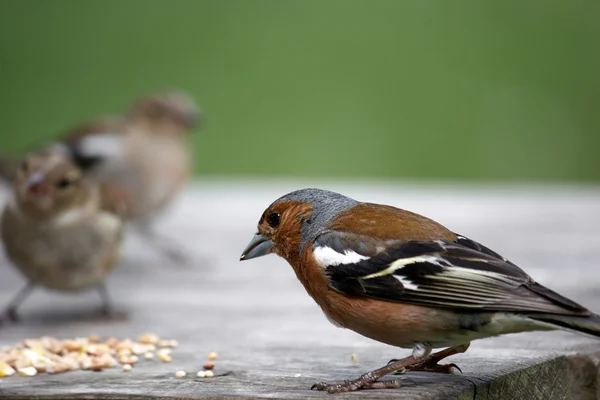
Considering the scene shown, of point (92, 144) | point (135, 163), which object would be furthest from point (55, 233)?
point (135, 163)

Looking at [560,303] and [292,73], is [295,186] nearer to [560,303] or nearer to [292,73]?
[292,73]

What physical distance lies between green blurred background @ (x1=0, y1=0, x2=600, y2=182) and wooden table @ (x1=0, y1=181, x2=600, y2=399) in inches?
81.5

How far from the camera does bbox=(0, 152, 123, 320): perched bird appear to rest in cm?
475

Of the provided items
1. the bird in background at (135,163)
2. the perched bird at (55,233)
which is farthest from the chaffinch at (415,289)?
the bird in background at (135,163)

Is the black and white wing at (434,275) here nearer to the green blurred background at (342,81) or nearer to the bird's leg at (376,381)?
the bird's leg at (376,381)

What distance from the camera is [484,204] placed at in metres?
Result: 7.59

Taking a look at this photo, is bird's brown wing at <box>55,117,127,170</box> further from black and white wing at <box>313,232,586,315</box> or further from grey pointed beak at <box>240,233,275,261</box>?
black and white wing at <box>313,232,586,315</box>

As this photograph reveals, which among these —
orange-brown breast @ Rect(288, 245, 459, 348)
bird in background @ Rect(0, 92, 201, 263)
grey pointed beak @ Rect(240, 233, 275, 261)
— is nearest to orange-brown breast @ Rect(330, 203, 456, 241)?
orange-brown breast @ Rect(288, 245, 459, 348)

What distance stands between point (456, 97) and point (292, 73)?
5.41ft

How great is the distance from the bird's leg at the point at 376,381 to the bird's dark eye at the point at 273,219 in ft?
1.80

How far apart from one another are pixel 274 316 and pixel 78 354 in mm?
972

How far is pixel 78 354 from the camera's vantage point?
3680mm

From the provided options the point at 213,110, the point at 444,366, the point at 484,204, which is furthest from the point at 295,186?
the point at 444,366

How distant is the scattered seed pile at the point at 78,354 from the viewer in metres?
3.49
